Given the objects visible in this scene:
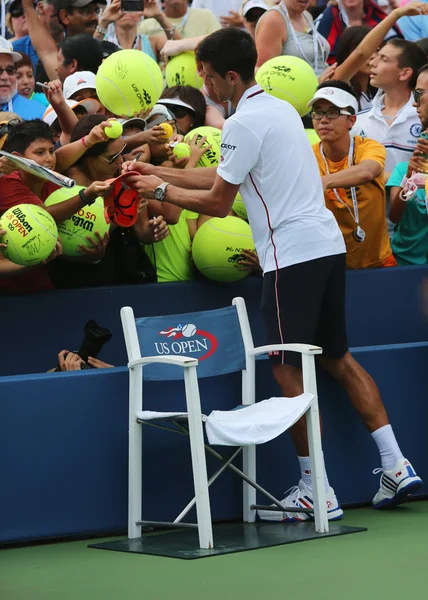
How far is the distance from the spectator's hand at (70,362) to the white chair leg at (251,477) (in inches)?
38.4

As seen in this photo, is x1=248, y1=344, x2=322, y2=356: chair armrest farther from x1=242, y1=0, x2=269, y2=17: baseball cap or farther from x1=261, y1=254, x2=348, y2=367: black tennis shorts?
x1=242, y1=0, x2=269, y2=17: baseball cap

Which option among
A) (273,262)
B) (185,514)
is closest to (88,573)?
(185,514)

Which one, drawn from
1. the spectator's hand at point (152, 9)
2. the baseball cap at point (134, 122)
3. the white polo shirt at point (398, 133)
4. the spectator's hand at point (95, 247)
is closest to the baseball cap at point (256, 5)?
the spectator's hand at point (152, 9)

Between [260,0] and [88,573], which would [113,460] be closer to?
[88,573]

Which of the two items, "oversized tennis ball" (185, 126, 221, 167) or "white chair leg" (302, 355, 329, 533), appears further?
"oversized tennis ball" (185, 126, 221, 167)

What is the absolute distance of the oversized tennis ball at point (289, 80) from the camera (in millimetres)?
7438

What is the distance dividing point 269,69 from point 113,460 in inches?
130

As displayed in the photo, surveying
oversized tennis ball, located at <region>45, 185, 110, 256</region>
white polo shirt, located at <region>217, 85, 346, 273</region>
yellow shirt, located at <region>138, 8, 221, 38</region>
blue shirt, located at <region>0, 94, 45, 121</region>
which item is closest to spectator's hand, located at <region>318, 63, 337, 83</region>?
yellow shirt, located at <region>138, 8, 221, 38</region>

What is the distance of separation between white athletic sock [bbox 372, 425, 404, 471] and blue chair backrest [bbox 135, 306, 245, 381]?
0.82m

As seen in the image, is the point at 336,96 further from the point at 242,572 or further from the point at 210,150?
the point at 242,572

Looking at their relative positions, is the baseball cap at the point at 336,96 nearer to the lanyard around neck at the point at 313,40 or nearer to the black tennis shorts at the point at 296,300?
the black tennis shorts at the point at 296,300

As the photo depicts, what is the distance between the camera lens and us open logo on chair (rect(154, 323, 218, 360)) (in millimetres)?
5438

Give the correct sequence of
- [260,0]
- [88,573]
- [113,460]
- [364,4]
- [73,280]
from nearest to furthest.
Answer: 1. [88,573]
2. [113,460]
3. [73,280]
4. [260,0]
5. [364,4]

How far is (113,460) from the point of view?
539 centimetres
